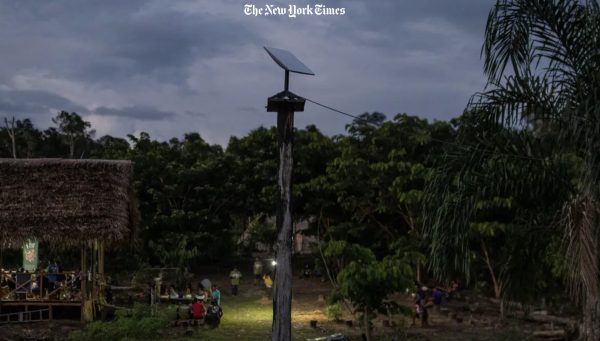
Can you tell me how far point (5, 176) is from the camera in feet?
63.2

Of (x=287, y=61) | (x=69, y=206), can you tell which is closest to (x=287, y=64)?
(x=287, y=61)

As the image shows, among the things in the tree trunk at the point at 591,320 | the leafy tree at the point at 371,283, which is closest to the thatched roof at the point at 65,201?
the leafy tree at the point at 371,283

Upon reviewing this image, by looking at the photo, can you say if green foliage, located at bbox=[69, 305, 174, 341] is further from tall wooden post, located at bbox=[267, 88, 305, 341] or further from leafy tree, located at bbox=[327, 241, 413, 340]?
tall wooden post, located at bbox=[267, 88, 305, 341]

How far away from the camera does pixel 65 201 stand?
61.2 feet

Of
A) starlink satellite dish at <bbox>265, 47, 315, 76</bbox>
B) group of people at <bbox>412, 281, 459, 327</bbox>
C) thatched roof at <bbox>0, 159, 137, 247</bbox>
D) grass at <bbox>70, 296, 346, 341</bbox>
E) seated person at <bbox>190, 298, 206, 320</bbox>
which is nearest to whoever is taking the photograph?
starlink satellite dish at <bbox>265, 47, 315, 76</bbox>

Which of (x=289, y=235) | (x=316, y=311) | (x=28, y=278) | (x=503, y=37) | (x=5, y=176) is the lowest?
(x=316, y=311)

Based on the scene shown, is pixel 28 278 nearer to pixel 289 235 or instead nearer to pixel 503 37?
pixel 289 235

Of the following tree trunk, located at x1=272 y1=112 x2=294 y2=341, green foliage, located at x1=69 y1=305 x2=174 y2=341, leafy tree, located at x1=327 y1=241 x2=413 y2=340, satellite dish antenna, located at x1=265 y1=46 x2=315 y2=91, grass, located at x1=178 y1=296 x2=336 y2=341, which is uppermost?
satellite dish antenna, located at x1=265 y1=46 x2=315 y2=91

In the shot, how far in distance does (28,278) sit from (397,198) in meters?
15.0

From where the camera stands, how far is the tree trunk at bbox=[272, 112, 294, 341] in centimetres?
909

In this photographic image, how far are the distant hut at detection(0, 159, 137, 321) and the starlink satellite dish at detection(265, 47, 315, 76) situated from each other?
1071cm

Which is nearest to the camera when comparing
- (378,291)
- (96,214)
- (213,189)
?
(378,291)

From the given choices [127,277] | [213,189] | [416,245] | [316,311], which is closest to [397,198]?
[416,245]

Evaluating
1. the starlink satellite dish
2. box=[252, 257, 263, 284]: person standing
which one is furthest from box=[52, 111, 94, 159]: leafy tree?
the starlink satellite dish
